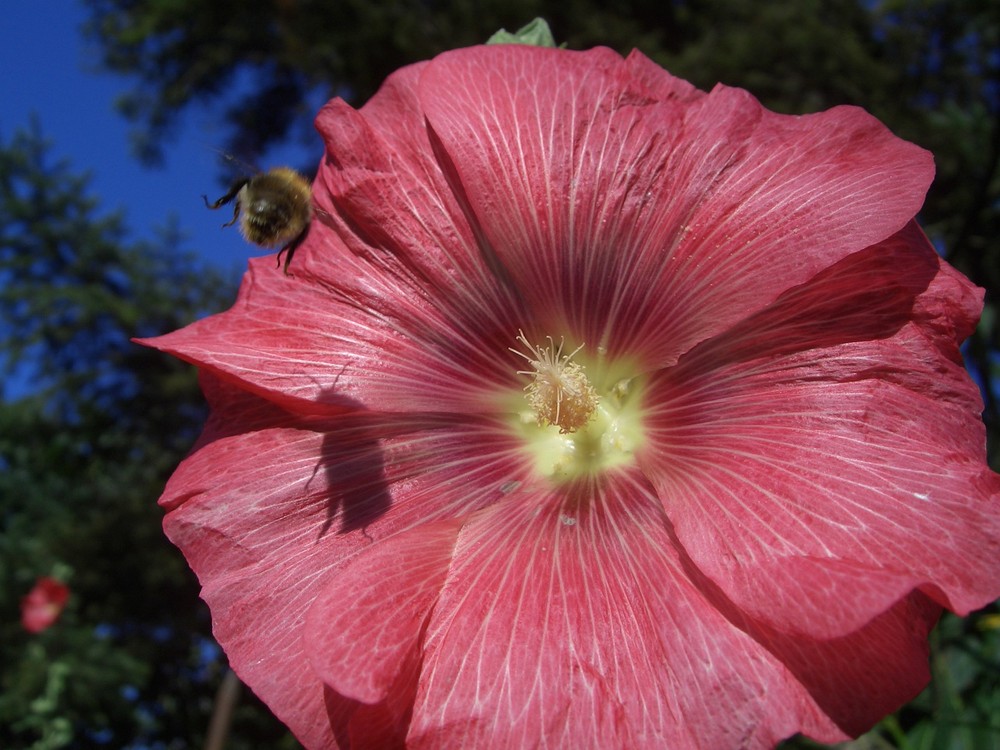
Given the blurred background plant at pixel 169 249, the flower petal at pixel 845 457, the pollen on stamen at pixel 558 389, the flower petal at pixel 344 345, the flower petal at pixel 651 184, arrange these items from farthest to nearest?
1. the blurred background plant at pixel 169 249
2. the pollen on stamen at pixel 558 389
3. the flower petal at pixel 344 345
4. the flower petal at pixel 651 184
5. the flower petal at pixel 845 457

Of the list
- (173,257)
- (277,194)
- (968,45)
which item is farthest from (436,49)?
(277,194)

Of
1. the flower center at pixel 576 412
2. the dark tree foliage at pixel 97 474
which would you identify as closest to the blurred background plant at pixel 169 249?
the dark tree foliage at pixel 97 474

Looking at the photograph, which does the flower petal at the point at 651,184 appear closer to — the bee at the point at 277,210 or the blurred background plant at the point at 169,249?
the bee at the point at 277,210

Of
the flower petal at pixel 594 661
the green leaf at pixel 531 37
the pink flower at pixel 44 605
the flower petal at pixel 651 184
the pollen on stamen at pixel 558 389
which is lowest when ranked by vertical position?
the pink flower at pixel 44 605

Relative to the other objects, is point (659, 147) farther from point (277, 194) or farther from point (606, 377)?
point (277, 194)

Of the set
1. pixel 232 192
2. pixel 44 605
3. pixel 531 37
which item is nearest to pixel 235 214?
pixel 232 192

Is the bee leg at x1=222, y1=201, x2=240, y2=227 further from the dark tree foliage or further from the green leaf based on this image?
the dark tree foliage

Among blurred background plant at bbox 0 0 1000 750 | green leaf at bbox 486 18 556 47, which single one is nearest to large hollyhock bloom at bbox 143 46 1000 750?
green leaf at bbox 486 18 556 47
